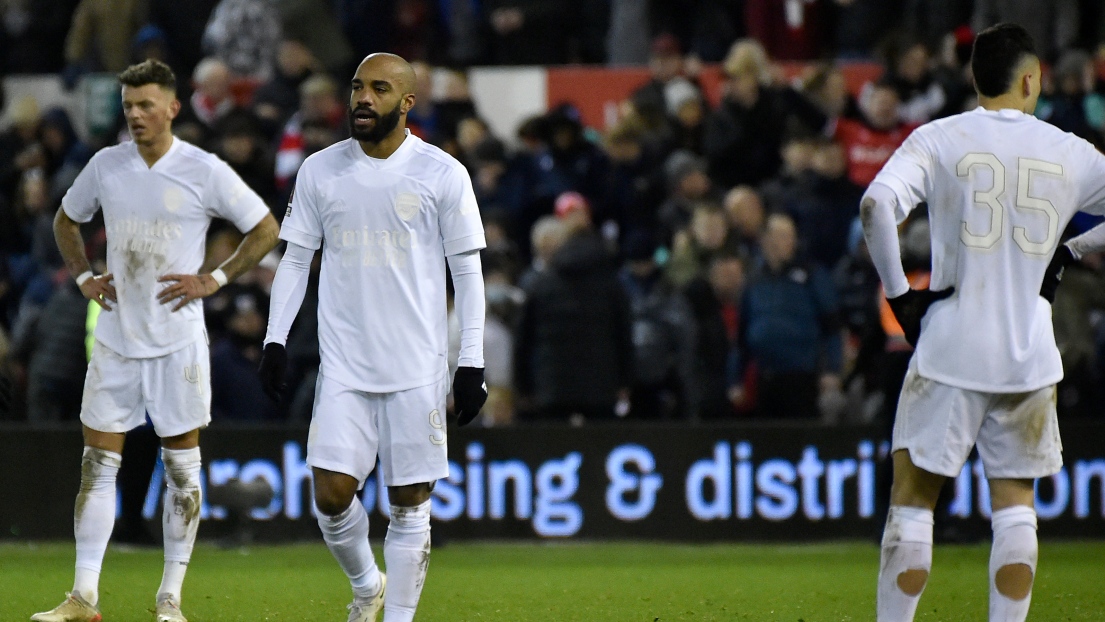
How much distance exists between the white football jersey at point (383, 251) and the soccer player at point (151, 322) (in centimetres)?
138

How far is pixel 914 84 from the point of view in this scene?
46.0 feet

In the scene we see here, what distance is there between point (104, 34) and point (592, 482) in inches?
273

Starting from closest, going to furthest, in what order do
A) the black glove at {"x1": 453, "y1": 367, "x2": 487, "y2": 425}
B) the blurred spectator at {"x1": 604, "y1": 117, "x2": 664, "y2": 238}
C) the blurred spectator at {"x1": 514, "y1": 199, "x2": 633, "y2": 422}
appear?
the black glove at {"x1": 453, "y1": 367, "x2": 487, "y2": 425}, the blurred spectator at {"x1": 514, "y1": 199, "x2": 633, "y2": 422}, the blurred spectator at {"x1": 604, "y1": 117, "x2": 664, "y2": 238}

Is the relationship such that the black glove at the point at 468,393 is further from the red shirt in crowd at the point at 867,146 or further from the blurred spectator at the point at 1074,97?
the blurred spectator at the point at 1074,97

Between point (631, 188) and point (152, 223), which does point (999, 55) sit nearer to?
point (152, 223)

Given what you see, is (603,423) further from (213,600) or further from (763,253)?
(213,600)

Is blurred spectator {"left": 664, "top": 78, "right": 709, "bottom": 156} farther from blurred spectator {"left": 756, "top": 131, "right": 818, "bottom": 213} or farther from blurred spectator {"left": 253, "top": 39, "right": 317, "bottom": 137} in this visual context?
blurred spectator {"left": 253, "top": 39, "right": 317, "bottom": 137}

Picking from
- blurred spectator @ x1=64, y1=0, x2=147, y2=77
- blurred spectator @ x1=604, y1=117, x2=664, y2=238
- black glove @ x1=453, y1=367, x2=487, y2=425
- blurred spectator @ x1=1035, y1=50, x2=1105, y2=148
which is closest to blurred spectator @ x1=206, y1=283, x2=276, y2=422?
blurred spectator @ x1=604, y1=117, x2=664, y2=238

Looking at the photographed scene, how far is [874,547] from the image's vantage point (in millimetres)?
11227

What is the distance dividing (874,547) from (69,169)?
717 cm

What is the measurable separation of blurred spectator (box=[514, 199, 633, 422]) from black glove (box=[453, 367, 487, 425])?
528 cm

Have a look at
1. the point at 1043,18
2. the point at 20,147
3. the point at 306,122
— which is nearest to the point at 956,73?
the point at 1043,18

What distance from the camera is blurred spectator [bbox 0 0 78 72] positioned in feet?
52.4

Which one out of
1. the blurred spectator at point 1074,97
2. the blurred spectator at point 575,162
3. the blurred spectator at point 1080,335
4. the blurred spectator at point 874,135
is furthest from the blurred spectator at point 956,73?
the blurred spectator at point 575,162
